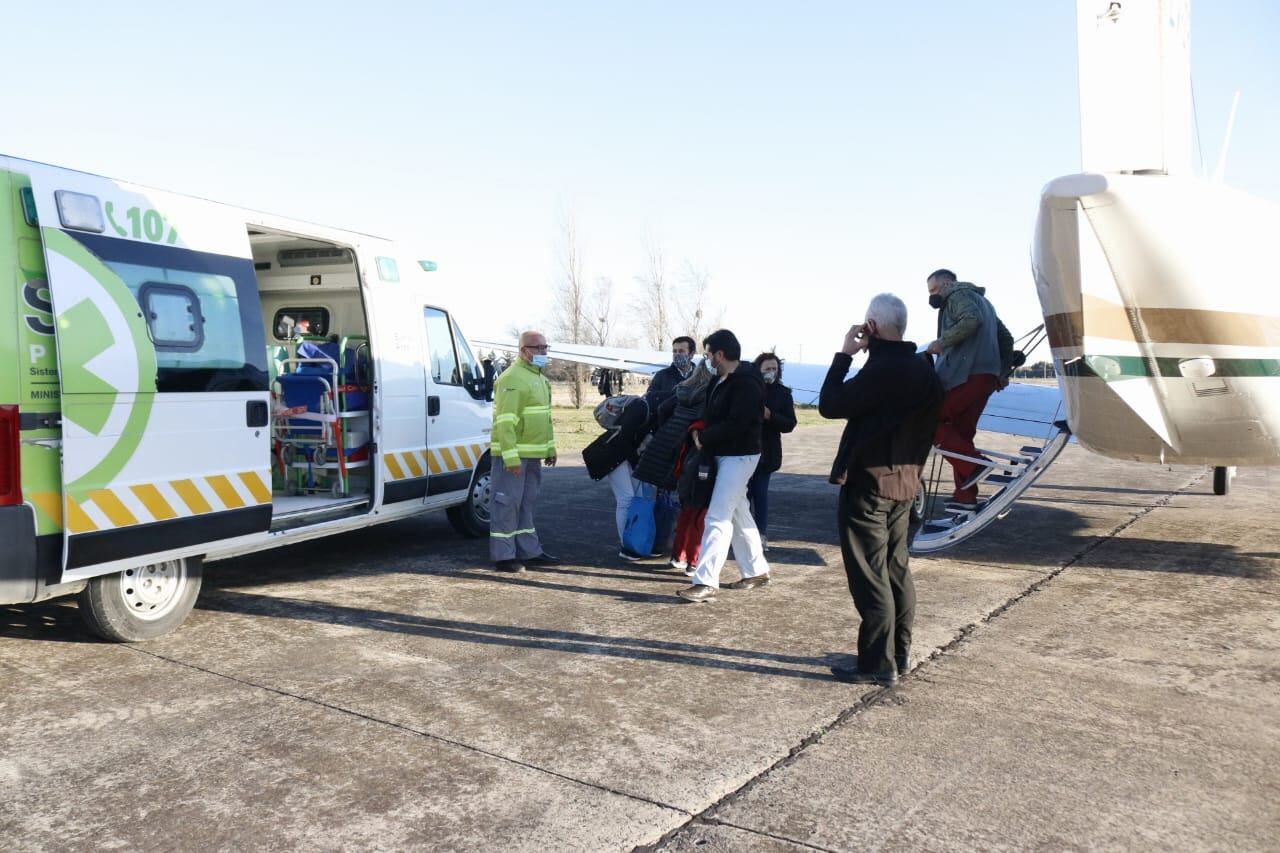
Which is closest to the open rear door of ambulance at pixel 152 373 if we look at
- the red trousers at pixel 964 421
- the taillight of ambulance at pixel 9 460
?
the taillight of ambulance at pixel 9 460

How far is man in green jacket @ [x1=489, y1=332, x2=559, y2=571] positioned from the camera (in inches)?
285

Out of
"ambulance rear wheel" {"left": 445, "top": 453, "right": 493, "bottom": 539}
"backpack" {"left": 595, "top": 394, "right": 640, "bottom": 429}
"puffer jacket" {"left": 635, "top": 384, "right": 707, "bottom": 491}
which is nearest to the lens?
"puffer jacket" {"left": 635, "top": 384, "right": 707, "bottom": 491}

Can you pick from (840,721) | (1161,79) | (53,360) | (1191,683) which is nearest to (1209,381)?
(1161,79)

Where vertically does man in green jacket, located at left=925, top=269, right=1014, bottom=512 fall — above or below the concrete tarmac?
above

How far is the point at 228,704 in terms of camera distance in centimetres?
445

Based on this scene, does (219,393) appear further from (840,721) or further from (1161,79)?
(1161,79)

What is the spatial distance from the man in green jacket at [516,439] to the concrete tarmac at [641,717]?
0.38 meters

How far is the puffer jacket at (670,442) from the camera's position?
7074mm

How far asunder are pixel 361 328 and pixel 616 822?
5904 millimetres

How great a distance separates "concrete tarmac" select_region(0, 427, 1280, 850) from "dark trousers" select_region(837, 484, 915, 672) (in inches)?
8.6

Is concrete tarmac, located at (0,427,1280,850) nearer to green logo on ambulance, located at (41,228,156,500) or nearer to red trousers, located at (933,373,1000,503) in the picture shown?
Result: green logo on ambulance, located at (41,228,156,500)

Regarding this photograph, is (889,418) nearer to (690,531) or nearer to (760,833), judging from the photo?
(760,833)

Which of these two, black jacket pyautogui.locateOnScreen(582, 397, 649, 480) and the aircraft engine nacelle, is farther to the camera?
black jacket pyautogui.locateOnScreen(582, 397, 649, 480)

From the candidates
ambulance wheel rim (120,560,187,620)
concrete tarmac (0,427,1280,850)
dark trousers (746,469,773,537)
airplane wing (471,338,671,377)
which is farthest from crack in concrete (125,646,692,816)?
airplane wing (471,338,671,377)
